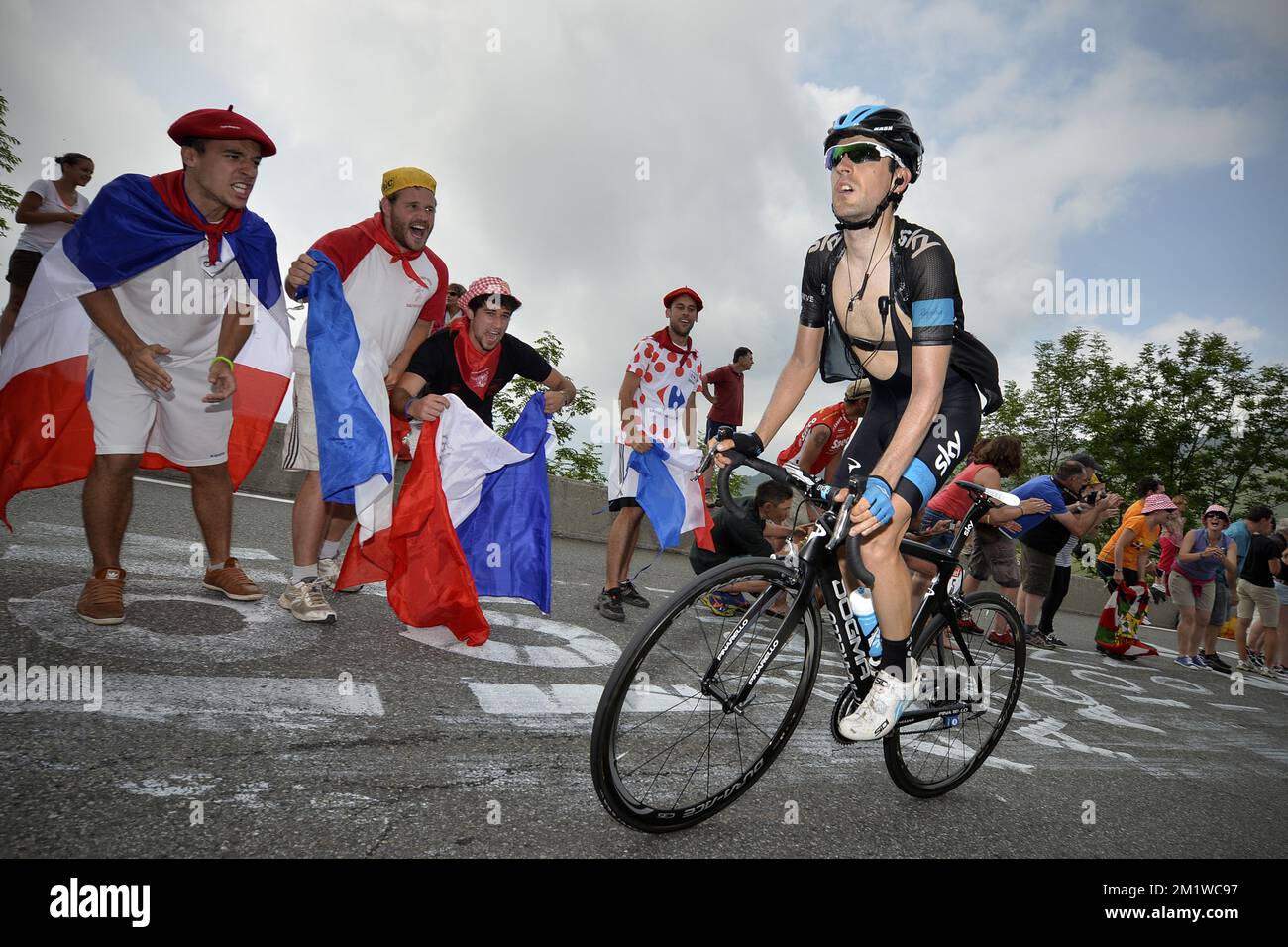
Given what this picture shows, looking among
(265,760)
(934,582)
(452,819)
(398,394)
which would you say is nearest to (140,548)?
(398,394)

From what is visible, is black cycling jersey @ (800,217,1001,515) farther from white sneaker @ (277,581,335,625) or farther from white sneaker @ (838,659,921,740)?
white sneaker @ (277,581,335,625)

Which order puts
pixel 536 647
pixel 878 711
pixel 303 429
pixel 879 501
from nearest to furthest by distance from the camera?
Result: pixel 879 501 < pixel 878 711 < pixel 303 429 < pixel 536 647

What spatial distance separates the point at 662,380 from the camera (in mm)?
6543

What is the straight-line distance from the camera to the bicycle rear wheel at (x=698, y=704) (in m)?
2.33

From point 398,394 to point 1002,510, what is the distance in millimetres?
4469

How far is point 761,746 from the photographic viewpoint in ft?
8.99

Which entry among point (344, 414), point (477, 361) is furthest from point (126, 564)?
point (477, 361)

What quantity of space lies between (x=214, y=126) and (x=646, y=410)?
357 cm

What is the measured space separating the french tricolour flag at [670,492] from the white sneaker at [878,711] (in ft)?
11.4

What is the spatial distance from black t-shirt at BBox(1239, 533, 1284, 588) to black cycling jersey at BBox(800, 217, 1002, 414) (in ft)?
31.8

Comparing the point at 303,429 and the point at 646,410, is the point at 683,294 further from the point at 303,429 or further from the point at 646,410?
the point at 303,429

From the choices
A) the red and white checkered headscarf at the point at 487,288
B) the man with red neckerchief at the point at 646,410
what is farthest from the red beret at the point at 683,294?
the red and white checkered headscarf at the point at 487,288

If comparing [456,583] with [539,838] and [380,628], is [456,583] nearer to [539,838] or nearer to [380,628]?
[380,628]

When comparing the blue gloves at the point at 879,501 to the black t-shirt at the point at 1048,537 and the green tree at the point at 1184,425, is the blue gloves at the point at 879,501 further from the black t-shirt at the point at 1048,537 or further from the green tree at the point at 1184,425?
the green tree at the point at 1184,425
